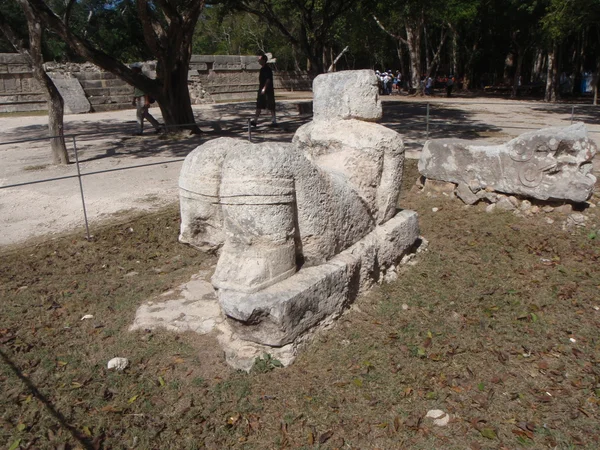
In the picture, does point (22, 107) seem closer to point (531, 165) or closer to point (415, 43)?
point (415, 43)

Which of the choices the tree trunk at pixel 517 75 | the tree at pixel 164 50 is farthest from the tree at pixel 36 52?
the tree trunk at pixel 517 75

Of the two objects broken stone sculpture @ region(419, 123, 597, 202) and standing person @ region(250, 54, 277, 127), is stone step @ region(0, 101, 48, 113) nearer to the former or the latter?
standing person @ region(250, 54, 277, 127)

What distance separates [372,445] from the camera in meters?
2.71

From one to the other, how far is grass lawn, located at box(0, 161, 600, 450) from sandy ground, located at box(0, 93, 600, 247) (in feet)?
5.87

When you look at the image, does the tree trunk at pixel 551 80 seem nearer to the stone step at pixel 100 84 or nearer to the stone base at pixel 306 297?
the stone step at pixel 100 84

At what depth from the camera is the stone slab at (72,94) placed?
57.3 ft

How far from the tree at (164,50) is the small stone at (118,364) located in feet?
22.9

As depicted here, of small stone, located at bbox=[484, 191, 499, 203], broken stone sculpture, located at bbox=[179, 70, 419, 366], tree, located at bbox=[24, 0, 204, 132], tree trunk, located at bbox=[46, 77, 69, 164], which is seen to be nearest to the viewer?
broken stone sculpture, located at bbox=[179, 70, 419, 366]

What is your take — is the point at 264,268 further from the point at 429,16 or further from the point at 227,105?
the point at 429,16

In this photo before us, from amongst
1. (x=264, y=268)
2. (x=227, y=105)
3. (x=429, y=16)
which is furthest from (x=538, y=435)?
(x=429, y=16)

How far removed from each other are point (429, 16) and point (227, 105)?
12307mm

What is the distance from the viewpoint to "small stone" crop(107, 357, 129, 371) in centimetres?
330

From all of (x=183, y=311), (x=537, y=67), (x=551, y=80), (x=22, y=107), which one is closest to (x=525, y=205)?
(x=183, y=311)

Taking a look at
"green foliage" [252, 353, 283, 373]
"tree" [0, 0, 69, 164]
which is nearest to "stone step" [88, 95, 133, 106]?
"tree" [0, 0, 69, 164]
